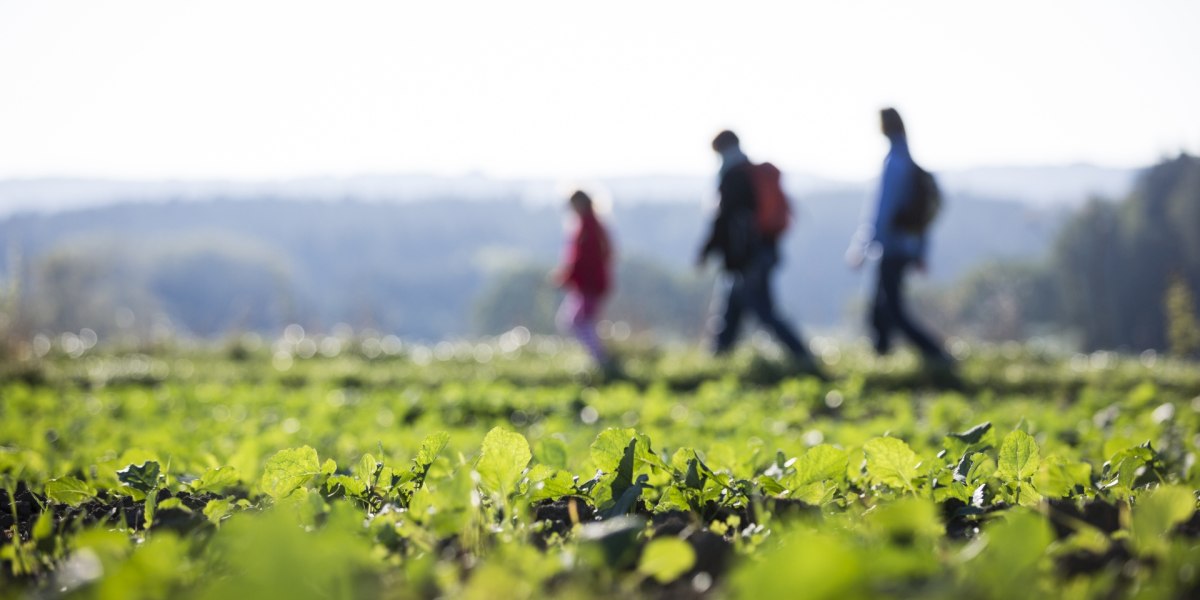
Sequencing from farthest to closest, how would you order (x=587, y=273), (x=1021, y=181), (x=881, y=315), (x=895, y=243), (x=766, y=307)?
1. (x=1021, y=181)
2. (x=587, y=273)
3. (x=881, y=315)
4. (x=766, y=307)
5. (x=895, y=243)

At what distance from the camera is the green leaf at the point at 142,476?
2.21 metres

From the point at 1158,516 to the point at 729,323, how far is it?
30.0 ft

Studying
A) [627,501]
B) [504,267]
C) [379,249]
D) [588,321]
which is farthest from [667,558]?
[379,249]

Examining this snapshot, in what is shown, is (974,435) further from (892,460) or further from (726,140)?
(726,140)

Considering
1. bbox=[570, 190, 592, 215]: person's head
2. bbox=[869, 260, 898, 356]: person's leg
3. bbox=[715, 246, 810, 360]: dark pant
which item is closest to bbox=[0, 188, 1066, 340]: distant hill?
bbox=[570, 190, 592, 215]: person's head

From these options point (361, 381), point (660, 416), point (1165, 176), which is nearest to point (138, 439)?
point (660, 416)

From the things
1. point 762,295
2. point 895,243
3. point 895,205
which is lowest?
point 762,295

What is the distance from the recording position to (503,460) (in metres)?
1.84

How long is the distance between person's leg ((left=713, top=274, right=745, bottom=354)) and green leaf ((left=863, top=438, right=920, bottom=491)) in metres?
8.16

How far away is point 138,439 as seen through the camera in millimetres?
4234

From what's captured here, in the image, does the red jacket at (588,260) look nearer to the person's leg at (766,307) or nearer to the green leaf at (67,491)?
the person's leg at (766,307)

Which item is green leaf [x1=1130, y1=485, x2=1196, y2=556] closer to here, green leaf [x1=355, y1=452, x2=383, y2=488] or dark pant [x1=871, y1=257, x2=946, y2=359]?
green leaf [x1=355, y1=452, x2=383, y2=488]

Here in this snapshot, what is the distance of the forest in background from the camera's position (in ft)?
131

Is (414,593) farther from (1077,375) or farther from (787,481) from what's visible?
(1077,375)
